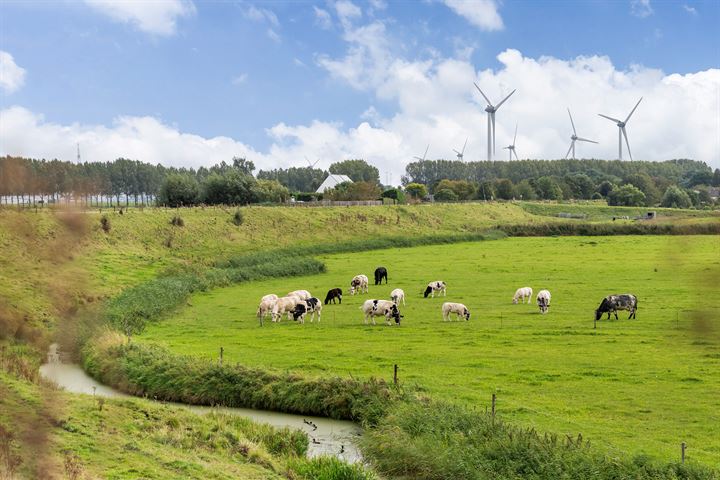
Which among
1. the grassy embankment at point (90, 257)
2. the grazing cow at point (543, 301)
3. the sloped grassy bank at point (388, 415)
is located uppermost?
the grassy embankment at point (90, 257)

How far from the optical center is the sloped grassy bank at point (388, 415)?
1739 cm

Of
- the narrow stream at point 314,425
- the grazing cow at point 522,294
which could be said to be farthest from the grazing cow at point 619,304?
the narrow stream at point 314,425

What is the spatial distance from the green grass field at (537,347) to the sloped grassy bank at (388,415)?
→ 1.31 metres

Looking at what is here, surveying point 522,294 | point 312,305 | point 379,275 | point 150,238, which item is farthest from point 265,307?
point 150,238

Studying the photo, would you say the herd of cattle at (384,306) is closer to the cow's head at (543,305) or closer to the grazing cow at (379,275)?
the cow's head at (543,305)

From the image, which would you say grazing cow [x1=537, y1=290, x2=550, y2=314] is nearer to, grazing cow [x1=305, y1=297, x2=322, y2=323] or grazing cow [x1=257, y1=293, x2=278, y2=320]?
grazing cow [x1=305, y1=297, x2=322, y2=323]

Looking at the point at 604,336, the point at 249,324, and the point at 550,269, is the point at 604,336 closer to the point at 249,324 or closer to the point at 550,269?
the point at 249,324

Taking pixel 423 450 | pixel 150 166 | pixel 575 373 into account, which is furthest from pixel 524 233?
pixel 150 166

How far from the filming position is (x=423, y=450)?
19844 millimetres

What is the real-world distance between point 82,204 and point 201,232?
71.3 m

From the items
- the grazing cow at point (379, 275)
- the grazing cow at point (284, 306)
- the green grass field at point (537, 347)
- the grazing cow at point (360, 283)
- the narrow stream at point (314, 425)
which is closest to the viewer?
the green grass field at point (537, 347)

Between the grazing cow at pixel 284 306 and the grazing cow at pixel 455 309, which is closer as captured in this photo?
the grazing cow at pixel 455 309

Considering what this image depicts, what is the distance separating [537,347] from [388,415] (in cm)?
1118

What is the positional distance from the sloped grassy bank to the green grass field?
4.29ft
